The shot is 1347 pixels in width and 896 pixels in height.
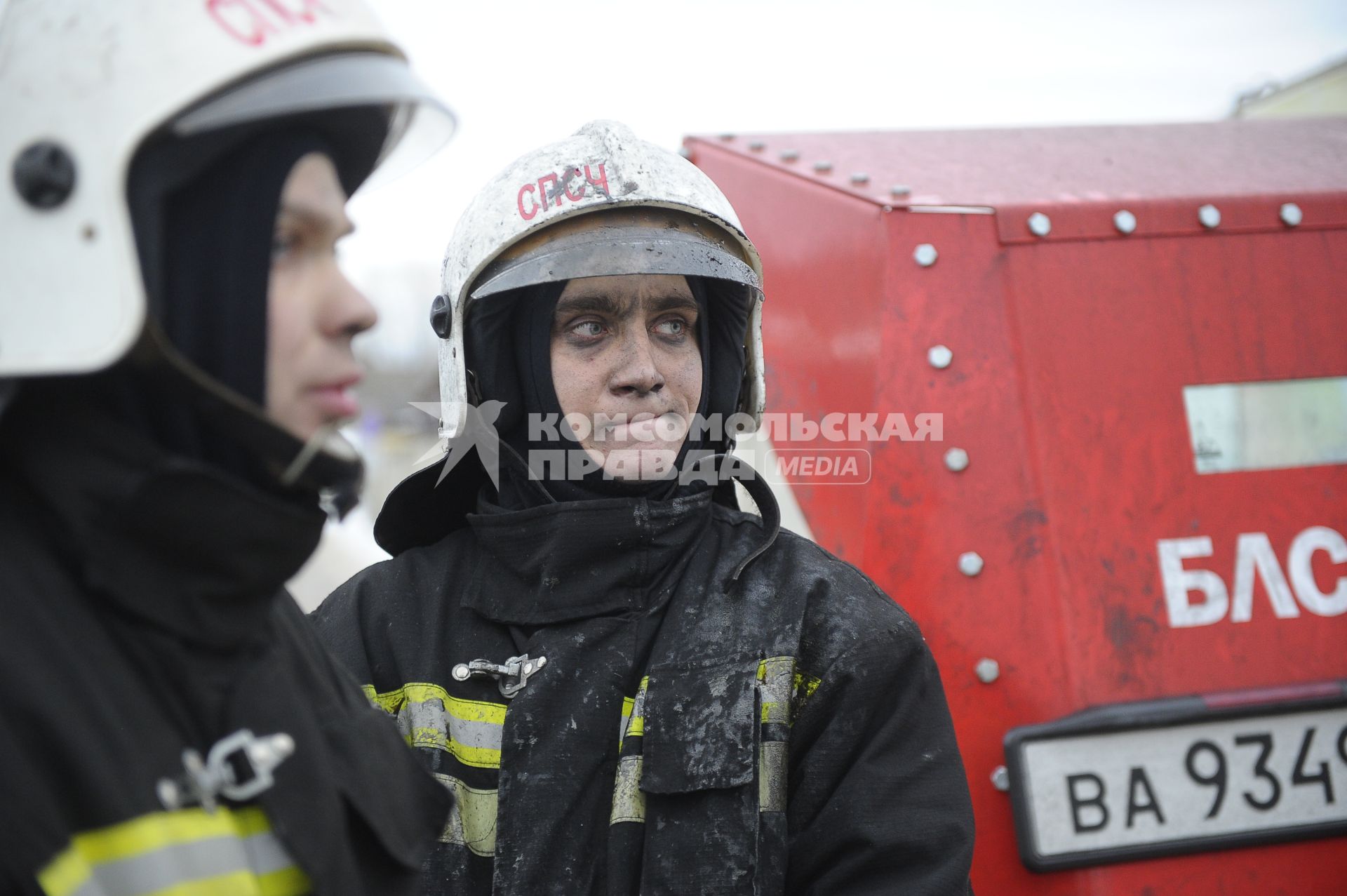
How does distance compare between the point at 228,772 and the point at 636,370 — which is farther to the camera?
→ the point at 636,370

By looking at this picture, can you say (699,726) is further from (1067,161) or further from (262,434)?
(1067,161)

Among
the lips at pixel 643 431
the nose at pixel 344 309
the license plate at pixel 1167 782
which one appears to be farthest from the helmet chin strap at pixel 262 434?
the license plate at pixel 1167 782

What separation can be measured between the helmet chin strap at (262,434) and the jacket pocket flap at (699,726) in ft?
2.42

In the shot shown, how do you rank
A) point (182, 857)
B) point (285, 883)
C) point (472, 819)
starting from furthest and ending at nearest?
point (472, 819)
point (285, 883)
point (182, 857)

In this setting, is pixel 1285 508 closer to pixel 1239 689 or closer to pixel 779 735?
pixel 1239 689

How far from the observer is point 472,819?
1857 mm

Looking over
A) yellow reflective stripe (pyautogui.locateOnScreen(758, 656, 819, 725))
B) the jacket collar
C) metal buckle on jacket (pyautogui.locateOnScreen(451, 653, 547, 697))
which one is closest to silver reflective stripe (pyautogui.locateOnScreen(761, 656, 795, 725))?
yellow reflective stripe (pyautogui.locateOnScreen(758, 656, 819, 725))

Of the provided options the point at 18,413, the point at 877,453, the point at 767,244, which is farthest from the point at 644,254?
the point at 18,413

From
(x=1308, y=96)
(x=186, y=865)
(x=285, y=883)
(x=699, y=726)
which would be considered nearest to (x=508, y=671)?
(x=699, y=726)

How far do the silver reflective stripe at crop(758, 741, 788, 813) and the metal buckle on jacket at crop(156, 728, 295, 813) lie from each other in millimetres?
876

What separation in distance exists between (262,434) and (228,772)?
345 mm

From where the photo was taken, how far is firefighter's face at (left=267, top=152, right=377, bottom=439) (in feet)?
3.84

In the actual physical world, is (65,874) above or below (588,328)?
below

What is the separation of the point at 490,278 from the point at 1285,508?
1.79 metres
